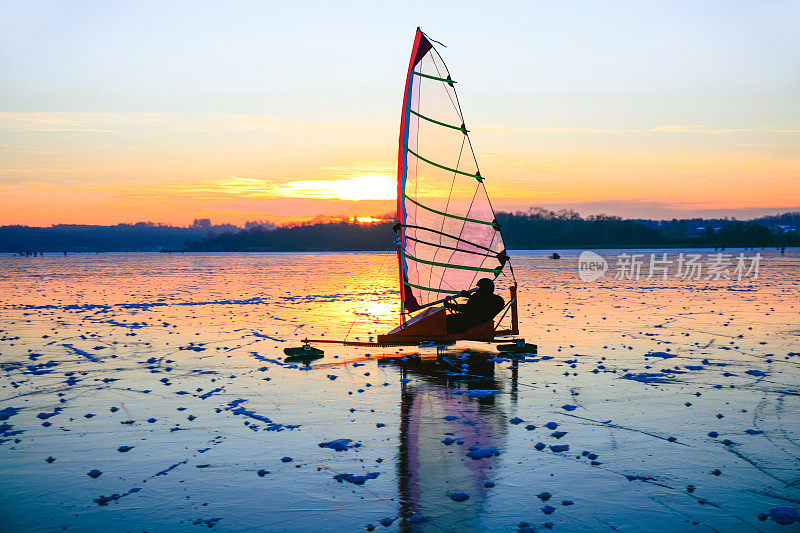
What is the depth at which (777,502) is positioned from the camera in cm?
655

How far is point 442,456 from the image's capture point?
7.98m

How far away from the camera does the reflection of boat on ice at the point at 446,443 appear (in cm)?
638

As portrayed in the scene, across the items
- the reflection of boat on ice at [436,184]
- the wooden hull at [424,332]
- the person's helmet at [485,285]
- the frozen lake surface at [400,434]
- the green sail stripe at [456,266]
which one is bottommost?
the frozen lake surface at [400,434]

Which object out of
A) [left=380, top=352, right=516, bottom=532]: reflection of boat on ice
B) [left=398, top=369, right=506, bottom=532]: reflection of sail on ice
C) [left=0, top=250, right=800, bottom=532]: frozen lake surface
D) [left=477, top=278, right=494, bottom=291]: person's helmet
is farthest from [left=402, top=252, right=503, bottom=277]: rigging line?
[left=398, top=369, right=506, bottom=532]: reflection of sail on ice

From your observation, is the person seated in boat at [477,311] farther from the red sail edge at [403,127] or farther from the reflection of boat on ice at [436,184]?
the red sail edge at [403,127]

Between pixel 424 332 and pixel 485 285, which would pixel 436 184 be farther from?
pixel 424 332

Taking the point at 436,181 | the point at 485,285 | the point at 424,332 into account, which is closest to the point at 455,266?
the point at 485,285

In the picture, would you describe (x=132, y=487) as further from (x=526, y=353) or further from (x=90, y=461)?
(x=526, y=353)

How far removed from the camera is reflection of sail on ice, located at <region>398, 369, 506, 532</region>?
6.38m

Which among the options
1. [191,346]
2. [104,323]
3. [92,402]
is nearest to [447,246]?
[191,346]

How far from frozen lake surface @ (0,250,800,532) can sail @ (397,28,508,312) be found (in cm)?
283

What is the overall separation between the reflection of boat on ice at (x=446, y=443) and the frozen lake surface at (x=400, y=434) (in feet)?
0.12

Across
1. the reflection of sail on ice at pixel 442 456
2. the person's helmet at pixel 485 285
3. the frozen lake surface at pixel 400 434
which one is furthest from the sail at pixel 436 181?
the reflection of sail on ice at pixel 442 456

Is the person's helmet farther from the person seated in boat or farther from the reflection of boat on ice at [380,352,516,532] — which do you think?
the reflection of boat on ice at [380,352,516,532]
